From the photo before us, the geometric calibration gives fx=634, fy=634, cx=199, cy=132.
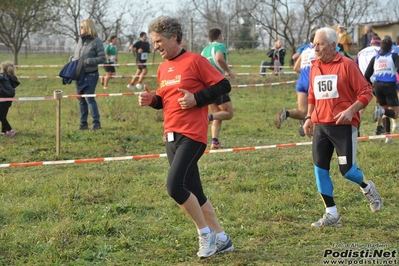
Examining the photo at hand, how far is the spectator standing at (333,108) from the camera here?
5.83m

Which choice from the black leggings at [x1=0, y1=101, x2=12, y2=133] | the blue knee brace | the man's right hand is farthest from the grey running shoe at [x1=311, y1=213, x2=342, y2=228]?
the black leggings at [x1=0, y1=101, x2=12, y2=133]

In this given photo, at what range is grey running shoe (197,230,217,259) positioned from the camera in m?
5.09

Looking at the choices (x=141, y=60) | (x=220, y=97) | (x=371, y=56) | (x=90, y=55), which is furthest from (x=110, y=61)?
(x=220, y=97)

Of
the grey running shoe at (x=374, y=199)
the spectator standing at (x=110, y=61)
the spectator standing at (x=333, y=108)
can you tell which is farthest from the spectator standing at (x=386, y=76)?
the spectator standing at (x=110, y=61)

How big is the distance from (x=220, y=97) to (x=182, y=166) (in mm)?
5095

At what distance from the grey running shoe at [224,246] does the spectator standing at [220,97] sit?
15.2ft

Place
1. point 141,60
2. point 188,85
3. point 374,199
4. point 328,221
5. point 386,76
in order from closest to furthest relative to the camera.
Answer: point 188,85, point 328,221, point 374,199, point 386,76, point 141,60

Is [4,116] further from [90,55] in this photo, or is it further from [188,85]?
[188,85]

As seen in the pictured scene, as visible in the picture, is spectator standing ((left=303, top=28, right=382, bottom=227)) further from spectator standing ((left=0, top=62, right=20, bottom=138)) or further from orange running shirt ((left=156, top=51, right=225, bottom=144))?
spectator standing ((left=0, top=62, right=20, bottom=138))

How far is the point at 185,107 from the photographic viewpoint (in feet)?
16.1

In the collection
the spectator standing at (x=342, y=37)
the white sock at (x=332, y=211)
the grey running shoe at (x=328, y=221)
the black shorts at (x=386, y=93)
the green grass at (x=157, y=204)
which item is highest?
the spectator standing at (x=342, y=37)

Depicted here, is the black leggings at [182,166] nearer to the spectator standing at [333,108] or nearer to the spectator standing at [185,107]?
the spectator standing at [185,107]

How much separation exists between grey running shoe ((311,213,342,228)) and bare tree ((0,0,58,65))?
26.5 metres

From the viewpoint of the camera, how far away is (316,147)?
6082 millimetres
